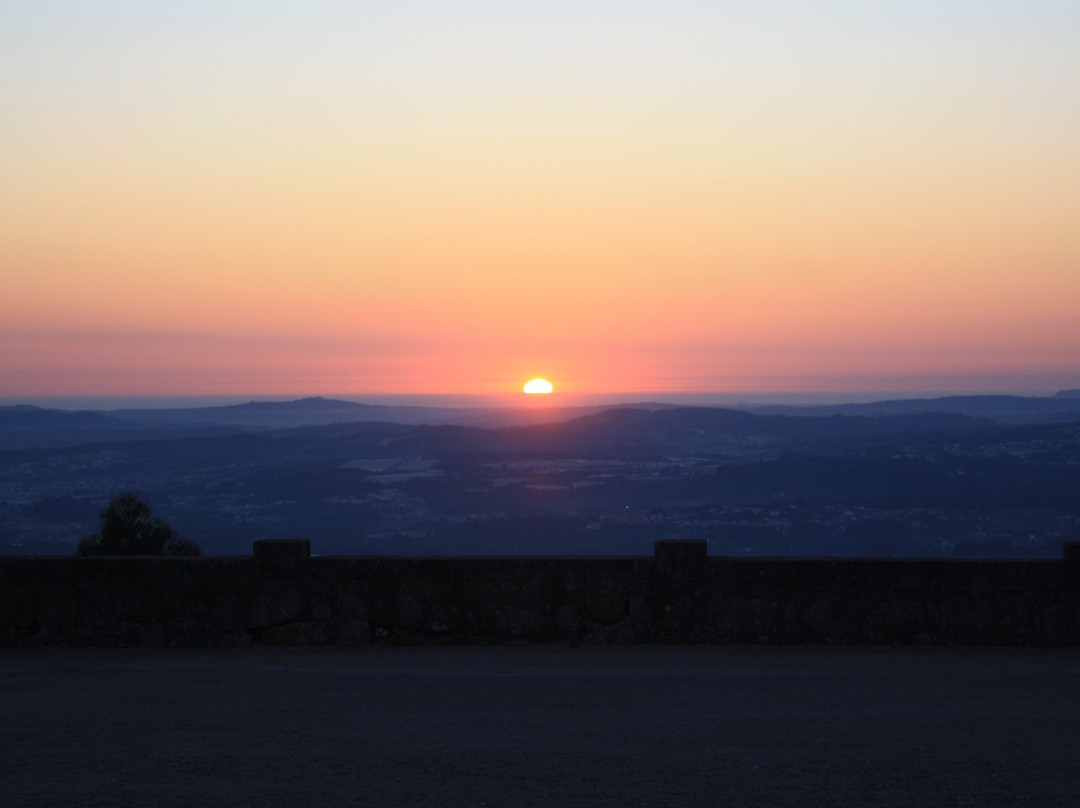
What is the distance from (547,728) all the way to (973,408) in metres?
159

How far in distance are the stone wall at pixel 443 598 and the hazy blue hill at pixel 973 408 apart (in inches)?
5231

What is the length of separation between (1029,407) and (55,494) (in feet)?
414

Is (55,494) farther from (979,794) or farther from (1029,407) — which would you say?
(1029,407)

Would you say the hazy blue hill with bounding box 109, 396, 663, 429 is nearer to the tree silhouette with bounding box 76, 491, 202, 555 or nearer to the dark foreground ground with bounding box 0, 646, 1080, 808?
the tree silhouette with bounding box 76, 491, 202, 555

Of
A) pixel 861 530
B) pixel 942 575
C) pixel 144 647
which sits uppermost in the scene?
pixel 942 575

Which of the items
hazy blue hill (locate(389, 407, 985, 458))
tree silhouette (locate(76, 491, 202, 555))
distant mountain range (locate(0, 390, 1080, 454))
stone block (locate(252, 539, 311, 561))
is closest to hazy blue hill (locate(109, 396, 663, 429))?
distant mountain range (locate(0, 390, 1080, 454))

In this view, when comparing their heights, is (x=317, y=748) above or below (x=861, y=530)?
above

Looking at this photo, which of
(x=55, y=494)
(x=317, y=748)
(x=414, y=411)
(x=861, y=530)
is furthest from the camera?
(x=414, y=411)

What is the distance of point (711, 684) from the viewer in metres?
8.50

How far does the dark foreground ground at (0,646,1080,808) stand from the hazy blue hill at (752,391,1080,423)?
134471 millimetres

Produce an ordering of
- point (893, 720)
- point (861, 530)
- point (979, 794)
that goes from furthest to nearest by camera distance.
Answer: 1. point (861, 530)
2. point (893, 720)
3. point (979, 794)

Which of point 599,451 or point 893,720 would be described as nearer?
point 893,720

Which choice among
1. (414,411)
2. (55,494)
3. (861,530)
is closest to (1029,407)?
(414,411)

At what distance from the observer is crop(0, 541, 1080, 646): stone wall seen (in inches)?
409
